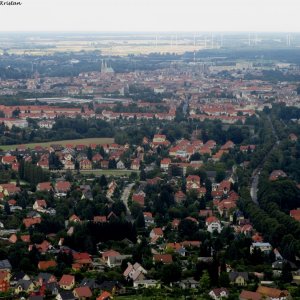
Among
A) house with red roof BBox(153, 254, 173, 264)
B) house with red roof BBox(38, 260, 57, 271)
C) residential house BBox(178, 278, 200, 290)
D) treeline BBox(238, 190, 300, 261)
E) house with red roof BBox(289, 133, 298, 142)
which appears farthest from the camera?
house with red roof BBox(289, 133, 298, 142)

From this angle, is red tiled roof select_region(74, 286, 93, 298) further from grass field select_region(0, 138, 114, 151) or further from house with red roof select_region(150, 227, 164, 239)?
grass field select_region(0, 138, 114, 151)

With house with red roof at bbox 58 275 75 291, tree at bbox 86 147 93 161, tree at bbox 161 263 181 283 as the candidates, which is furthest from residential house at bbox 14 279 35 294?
tree at bbox 86 147 93 161

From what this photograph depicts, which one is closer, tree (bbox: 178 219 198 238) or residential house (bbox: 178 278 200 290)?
residential house (bbox: 178 278 200 290)

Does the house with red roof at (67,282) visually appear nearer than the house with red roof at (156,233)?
Yes

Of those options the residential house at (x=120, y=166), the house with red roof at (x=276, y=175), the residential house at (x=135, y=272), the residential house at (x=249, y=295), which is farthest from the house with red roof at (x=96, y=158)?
the residential house at (x=249, y=295)

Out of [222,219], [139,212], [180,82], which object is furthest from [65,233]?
[180,82]

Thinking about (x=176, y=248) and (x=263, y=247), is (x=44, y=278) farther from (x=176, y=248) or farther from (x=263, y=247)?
(x=263, y=247)

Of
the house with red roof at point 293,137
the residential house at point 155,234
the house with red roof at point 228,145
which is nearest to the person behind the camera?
the residential house at point 155,234

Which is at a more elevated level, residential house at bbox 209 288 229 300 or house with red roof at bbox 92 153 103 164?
residential house at bbox 209 288 229 300

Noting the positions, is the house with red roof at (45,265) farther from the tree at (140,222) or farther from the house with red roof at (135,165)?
the house with red roof at (135,165)
